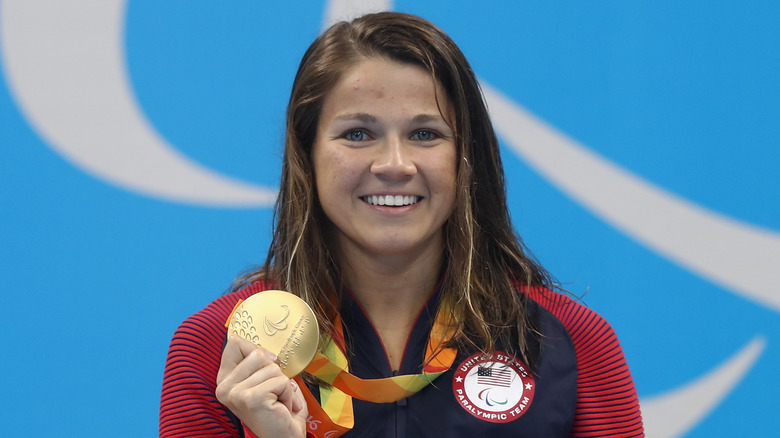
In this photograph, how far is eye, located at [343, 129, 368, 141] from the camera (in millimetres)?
1236

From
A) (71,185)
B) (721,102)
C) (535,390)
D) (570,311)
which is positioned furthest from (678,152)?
(71,185)

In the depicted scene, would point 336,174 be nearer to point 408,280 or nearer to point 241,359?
point 408,280

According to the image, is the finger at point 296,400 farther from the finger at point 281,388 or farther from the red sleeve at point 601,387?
the red sleeve at point 601,387

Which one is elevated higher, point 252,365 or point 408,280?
point 408,280

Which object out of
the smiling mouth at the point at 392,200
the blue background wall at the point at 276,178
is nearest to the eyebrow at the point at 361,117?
the smiling mouth at the point at 392,200

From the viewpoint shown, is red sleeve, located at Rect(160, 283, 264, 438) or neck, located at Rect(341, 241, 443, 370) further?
neck, located at Rect(341, 241, 443, 370)

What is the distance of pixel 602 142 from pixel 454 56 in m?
0.86

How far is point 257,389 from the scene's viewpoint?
98 cm

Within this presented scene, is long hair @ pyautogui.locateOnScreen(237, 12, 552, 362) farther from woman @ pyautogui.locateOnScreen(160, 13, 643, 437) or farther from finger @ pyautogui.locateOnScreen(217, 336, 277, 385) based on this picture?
finger @ pyautogui.locateOnScreen(217, 336, 277, 385)

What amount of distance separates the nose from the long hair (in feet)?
0.31

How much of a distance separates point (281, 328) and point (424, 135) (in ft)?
1.27

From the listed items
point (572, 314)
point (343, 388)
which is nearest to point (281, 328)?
point (343, 388)

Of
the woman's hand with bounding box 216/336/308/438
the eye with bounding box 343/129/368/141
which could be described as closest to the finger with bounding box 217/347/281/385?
the woman's hand with bounding box 216/336/308/438

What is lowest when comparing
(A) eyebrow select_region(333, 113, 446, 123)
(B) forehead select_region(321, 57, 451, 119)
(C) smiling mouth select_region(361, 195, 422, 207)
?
(C) smiling mouth select_region(361, 195, 422, 207)
